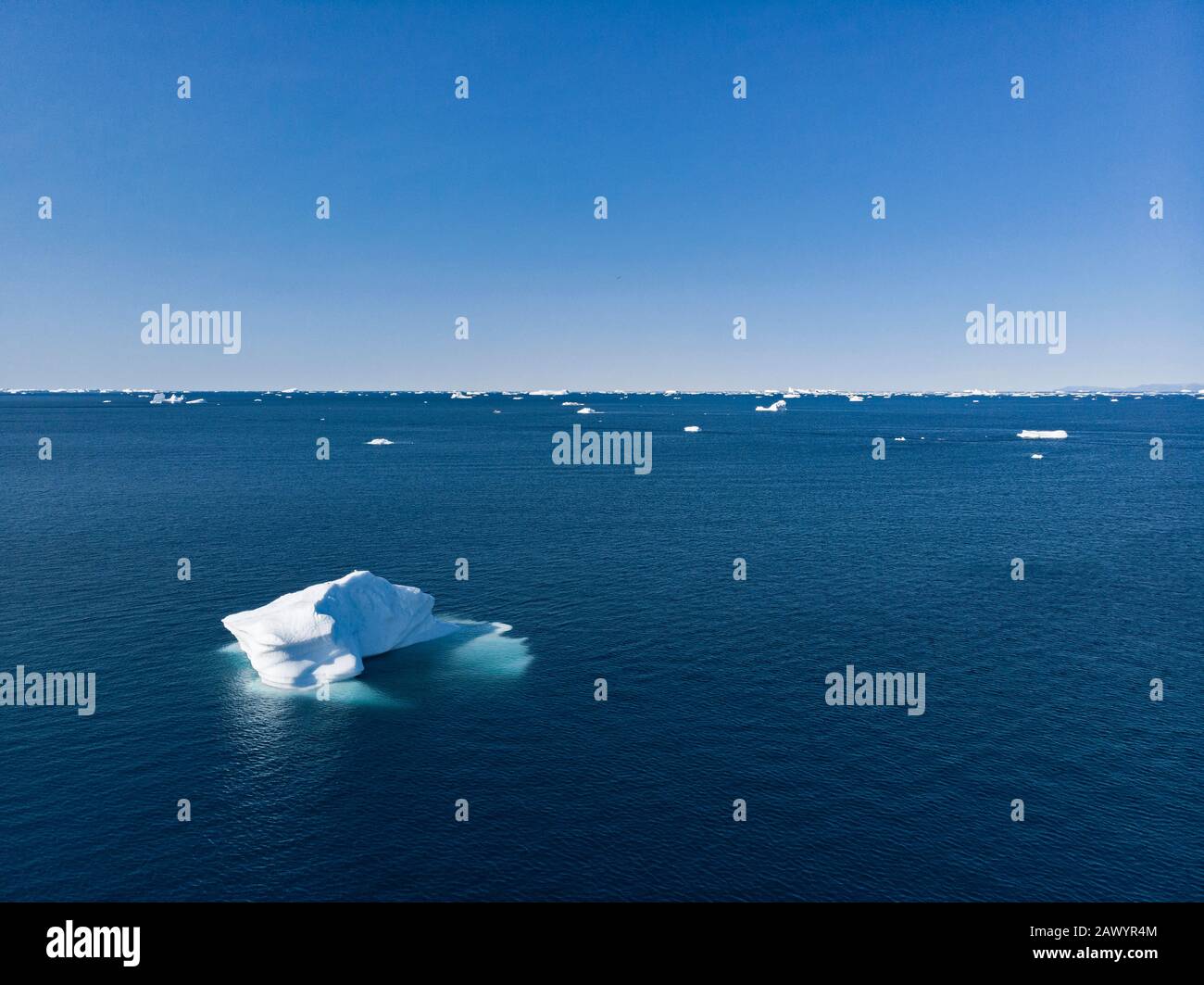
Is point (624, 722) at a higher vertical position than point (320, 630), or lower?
Result: lower

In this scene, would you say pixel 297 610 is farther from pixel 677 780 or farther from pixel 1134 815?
pixel 1134 815

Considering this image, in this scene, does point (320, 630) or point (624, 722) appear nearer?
point (624, 722)

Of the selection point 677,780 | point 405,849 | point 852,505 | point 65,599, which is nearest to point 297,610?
point 405,849

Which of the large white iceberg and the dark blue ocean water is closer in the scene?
the dark blue ocean water
